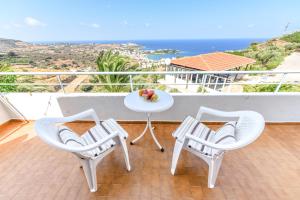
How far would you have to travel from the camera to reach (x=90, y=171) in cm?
136

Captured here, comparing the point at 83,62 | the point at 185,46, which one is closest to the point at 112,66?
the point at 83,62

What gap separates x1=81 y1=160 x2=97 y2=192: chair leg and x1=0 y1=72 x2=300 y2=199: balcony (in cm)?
7

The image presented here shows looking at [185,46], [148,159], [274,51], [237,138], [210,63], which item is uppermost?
[237,138]

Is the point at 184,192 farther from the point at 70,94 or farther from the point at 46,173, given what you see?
the point at 70,94

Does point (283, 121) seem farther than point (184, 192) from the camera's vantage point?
Yes

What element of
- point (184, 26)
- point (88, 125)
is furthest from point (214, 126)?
point (184, 26)

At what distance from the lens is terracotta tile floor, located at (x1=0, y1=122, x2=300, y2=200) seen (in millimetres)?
1447

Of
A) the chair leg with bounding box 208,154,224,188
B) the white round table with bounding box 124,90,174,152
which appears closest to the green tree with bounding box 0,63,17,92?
the white round table with bounding box 124,90,174,152

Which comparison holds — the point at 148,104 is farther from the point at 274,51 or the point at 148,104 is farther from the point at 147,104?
the point at 274,51

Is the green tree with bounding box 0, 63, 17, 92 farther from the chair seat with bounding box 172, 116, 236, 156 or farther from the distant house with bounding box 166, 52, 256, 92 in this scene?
the distant house with bounding box 166, 52, 256, 92

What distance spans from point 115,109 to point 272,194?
2.06 meters

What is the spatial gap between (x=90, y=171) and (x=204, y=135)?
1.11m

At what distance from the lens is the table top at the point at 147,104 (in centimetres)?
161

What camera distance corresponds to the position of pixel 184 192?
4.76ft
